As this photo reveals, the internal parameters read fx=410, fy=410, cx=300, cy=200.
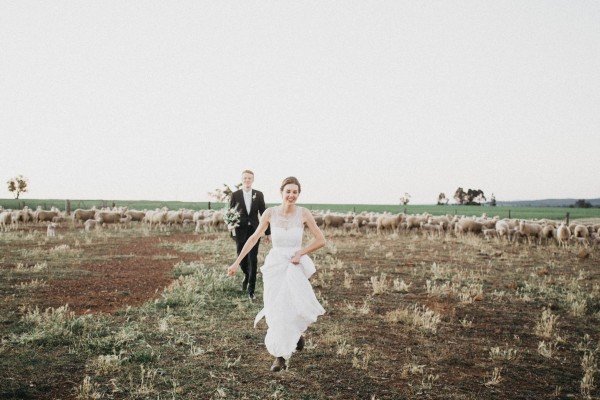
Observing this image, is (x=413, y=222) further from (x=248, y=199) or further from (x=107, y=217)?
(x=248, y=199)

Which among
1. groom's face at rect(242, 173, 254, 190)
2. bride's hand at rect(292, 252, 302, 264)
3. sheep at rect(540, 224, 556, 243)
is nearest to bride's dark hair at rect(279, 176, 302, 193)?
bride's hand at rect(292, 252, 302, 264)

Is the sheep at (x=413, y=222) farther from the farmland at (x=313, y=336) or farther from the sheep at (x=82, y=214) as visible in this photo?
the sheep at (x=82, y=214)

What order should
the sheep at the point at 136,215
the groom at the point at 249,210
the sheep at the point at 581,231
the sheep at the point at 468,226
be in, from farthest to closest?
the sheep at the point at 136,215
the sheep at the point at 468,226
the sheep at the point at 581,231
the groom at the point at 249,210

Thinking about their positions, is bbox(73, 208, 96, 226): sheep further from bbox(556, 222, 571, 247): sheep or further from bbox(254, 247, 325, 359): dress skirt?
bbox(556, 222, 571, 247): sheep

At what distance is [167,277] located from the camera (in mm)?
10562

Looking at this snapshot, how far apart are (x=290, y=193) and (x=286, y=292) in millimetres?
1139

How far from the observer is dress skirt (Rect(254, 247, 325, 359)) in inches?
183

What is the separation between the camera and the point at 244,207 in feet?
26.2

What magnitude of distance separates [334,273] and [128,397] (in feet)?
25.6

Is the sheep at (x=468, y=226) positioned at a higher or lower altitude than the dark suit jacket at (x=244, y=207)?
lower

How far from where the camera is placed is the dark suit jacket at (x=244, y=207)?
795cm

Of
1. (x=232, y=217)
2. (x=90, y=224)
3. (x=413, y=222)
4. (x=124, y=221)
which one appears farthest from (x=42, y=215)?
(x=232, y=217)

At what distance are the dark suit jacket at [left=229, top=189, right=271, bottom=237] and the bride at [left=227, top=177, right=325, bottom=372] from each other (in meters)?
2.99

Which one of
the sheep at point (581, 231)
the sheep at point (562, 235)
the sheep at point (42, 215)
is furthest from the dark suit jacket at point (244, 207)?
the sheep at point (42, 215)
